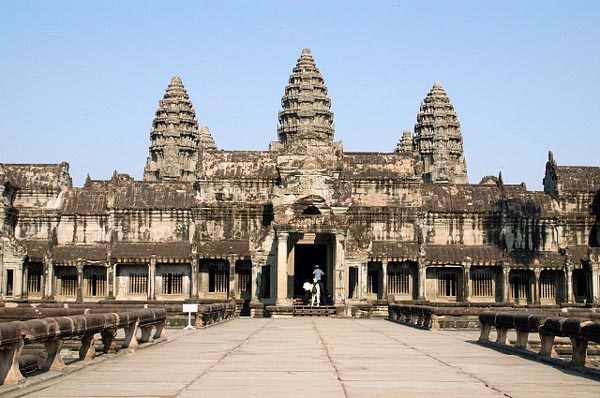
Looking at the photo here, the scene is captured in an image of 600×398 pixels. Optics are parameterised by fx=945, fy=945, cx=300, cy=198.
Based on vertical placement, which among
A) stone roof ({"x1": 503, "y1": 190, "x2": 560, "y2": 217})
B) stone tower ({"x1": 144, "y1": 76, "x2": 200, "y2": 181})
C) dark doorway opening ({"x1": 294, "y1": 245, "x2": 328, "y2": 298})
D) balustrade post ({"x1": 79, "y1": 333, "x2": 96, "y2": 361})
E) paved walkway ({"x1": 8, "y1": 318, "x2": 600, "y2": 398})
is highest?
stone tower ({"x1": 144, "y1": 76, "x2": 200, "y2": 181})

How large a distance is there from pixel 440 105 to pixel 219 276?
65.1m

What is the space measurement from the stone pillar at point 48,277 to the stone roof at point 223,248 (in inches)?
416

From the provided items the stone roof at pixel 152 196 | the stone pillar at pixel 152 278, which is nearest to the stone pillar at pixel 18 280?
the stone roof at pixel 152 196

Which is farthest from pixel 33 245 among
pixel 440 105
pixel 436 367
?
pixel 440 105

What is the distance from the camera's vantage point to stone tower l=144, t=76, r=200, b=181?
118812 millimetres

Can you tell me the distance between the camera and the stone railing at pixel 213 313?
121 feet

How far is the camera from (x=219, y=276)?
215 feet

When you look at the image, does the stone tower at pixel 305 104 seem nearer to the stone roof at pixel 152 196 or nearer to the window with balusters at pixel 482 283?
the stone roof at pixel 152 196

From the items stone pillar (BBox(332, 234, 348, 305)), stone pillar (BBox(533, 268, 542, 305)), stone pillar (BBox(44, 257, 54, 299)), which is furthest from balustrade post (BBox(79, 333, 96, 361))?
stone pillar (BBox(533, 268, 542, 305))

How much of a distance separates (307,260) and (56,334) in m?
49.9

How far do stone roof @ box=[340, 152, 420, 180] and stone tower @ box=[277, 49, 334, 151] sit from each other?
116 feet

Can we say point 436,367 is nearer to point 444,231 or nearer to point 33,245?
point 444,231

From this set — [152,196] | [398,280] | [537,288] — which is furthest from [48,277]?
[537,288]

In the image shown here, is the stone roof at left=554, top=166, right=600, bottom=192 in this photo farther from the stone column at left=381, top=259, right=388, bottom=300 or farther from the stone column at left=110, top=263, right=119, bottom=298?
the stone column at left=110, top=263, right=119, bottom=298
